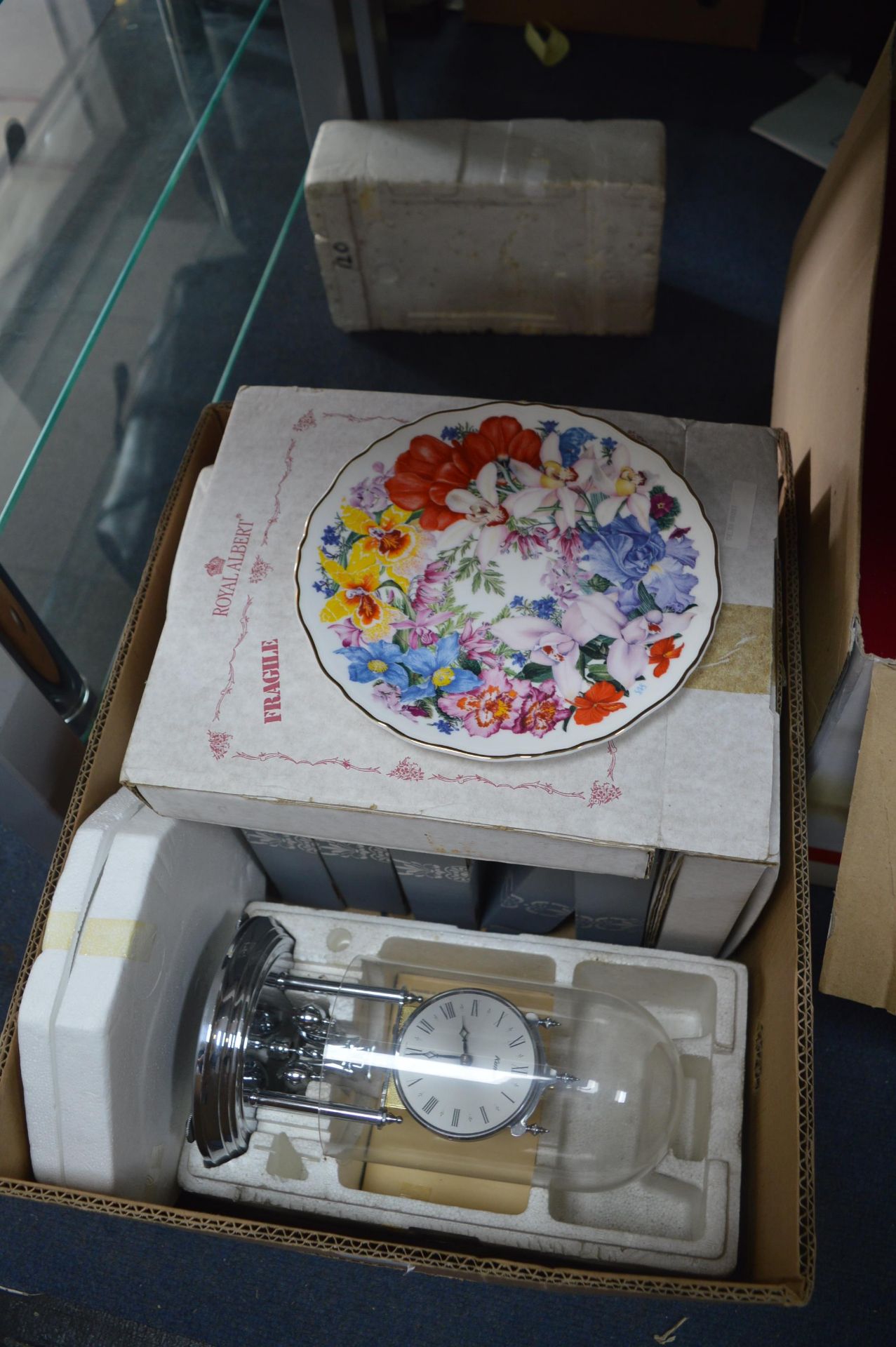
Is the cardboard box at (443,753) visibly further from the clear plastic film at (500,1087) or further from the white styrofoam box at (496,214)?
the white styrofoam box at (496,214)

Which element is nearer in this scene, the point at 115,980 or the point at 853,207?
the point at 115,980

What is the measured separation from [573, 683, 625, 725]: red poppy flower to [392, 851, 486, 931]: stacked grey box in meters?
0.18

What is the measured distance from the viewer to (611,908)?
1.01 metres

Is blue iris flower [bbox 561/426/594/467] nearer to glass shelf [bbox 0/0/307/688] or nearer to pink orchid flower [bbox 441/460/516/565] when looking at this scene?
pink orchid flower [bbox 441/460/516/565]

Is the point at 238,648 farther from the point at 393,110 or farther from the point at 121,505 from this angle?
the point at 393,110

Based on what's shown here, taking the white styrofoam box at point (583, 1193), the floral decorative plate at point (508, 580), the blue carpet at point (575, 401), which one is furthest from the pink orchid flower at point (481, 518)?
the blue carpet at point (575, 401)

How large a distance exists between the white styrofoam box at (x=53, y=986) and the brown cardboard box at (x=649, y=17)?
1780 mm

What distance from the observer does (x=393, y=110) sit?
1762 mm

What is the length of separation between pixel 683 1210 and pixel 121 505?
1.08 metres

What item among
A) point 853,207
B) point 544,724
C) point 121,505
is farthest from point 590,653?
point 121,505

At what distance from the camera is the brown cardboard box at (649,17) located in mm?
1920

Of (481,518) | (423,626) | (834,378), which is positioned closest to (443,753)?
(423,626)

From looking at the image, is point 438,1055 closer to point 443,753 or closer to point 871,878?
point 443,753

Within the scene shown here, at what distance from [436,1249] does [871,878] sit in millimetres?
477
